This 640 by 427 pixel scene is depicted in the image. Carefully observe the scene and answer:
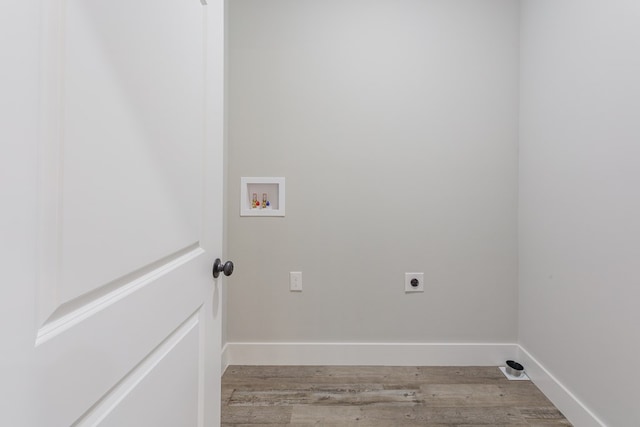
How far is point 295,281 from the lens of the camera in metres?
1.97

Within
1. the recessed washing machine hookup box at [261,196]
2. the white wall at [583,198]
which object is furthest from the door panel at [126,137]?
the white wall at [583,198]

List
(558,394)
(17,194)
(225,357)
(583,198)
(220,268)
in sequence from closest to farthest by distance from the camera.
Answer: (17,194) → (220,268) → (583,198) → (558,394) → (225,357)

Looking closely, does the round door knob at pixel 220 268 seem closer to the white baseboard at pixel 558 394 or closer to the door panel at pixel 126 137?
the door panel at pixel 126 137

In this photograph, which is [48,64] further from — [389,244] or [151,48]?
[389,244]

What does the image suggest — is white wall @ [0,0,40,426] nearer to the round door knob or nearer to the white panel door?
the white panel door

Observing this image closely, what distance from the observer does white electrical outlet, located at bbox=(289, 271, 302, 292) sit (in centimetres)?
197

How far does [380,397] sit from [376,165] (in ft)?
4.23

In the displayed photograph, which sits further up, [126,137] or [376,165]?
[376,165]

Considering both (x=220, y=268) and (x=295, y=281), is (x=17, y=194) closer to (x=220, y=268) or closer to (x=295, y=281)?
(x=220, y=268)

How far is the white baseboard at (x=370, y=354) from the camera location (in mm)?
1951

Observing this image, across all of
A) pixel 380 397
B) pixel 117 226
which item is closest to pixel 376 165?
pixel 380 397

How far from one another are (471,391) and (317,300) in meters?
0.97

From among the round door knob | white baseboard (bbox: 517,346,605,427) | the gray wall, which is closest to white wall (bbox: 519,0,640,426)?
white baseboard (bbox: 517,346,605,427)

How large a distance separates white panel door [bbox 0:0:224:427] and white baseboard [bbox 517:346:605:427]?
63.2 inches
